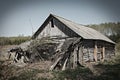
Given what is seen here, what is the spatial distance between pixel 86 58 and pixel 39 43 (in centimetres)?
562

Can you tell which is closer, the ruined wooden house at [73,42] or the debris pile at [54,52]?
the debris pile at [54,52]

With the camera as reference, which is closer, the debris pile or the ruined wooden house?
the debris pile

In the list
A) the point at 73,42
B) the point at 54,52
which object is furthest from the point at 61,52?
the point at 54,52

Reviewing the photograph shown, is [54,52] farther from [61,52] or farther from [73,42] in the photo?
[73,42]

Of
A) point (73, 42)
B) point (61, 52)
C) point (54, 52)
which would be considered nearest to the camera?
point (61, 52)

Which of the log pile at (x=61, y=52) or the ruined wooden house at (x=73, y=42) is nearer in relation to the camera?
the log pile at (x=61, y=52)

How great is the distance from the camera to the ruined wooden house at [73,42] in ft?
54.2

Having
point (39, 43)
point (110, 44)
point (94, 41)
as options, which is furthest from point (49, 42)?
point (110, 44)

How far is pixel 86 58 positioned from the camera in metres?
19.7

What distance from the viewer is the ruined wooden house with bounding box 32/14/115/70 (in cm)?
1653

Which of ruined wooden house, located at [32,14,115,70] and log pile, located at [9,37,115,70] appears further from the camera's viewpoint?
ruined wooden house, located at [32,14,115,70]

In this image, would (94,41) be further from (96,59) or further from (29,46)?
(29,46)

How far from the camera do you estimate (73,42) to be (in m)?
17.2

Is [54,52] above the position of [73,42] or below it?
below
